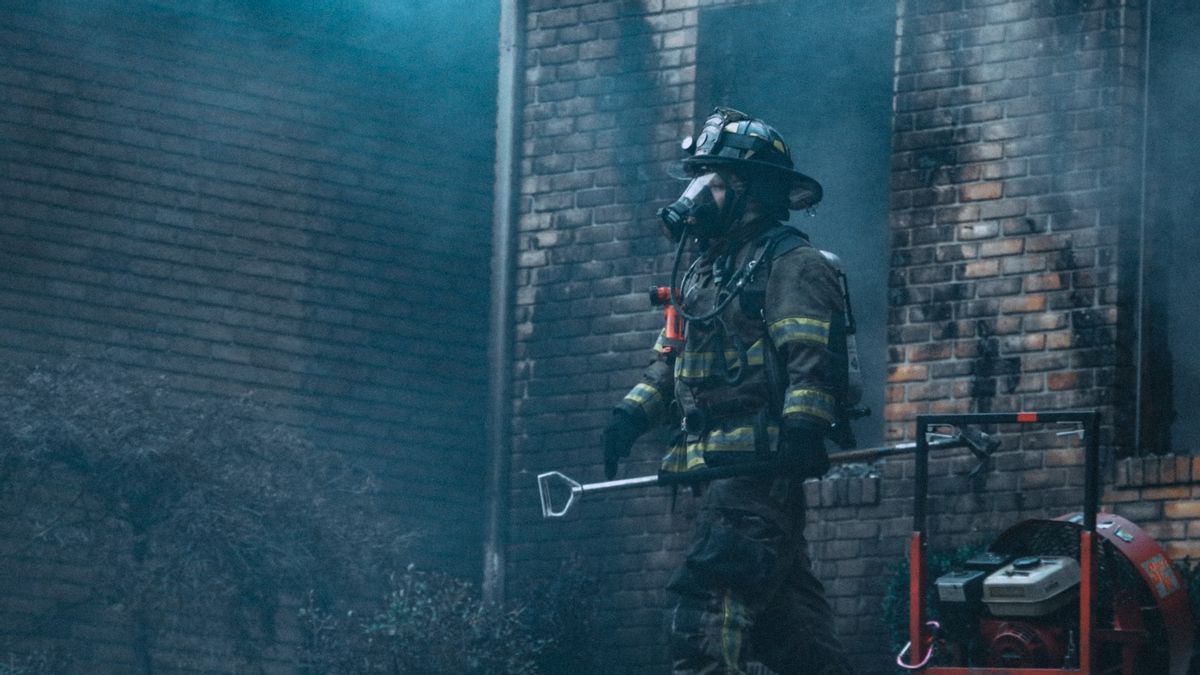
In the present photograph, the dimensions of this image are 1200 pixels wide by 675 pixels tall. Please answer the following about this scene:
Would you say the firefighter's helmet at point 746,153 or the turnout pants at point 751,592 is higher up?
the firefighter's helmet at point 746,153

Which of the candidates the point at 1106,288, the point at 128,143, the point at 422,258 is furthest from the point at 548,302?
the point at 1106,288

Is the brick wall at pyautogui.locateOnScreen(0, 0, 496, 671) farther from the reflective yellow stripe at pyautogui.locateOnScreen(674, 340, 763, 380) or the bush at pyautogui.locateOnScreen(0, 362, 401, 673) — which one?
the reflective yellow stripe at pyautogui.locateOnScreen(674, 340, 763, 380)

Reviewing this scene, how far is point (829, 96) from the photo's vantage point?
1063 cm

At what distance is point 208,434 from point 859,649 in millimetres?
2980

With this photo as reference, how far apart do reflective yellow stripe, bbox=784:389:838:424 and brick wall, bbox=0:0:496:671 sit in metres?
3.82

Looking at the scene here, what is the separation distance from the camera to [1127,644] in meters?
7.29

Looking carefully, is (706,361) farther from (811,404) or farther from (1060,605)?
(1060,605)

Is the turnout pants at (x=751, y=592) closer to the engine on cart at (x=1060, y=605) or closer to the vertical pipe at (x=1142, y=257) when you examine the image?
the engine on cart at (x=1060, y=605)

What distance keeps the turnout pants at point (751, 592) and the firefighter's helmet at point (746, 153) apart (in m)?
1.11

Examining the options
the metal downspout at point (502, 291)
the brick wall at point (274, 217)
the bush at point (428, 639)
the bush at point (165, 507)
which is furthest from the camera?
the metal downspout at point (502, 291)

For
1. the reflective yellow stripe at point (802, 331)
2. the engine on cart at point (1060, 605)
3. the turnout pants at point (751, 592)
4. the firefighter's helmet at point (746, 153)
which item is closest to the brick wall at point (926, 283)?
the engine on cart at point (1060, 605)

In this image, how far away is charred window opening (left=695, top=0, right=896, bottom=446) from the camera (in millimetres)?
10398

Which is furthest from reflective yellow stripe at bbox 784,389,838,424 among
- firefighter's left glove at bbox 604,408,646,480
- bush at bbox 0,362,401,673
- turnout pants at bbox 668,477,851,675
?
bush at bbox 0,362,401,673

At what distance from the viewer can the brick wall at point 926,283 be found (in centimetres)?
923
